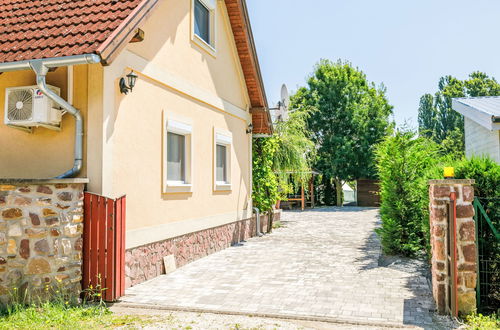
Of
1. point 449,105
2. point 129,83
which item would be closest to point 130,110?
point 129,83

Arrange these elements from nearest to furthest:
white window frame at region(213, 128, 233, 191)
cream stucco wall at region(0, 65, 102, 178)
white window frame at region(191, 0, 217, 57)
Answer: cream stucco wall at region(0, 65, 102, 178)
white window frame at region(191, 0, 217, 57)
white window frame at region(213, 128, 233, 191)

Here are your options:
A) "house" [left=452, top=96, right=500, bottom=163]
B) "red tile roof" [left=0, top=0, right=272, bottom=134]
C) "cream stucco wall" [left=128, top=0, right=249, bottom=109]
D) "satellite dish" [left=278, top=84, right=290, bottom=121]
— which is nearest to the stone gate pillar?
"red tile roof" [left=0, top=0, right=272, bottom=134]

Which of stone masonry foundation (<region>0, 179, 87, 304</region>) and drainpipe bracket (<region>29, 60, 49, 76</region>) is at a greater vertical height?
drainpipe bracket (<region>29, 60, 49, 76</region>)

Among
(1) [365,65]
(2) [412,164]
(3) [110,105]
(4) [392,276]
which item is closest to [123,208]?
(3) [110,105]

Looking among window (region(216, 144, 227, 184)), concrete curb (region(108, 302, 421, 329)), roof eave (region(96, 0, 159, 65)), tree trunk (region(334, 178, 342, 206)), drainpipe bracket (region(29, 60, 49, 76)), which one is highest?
roof eave (region(96, 0, 159, 65))

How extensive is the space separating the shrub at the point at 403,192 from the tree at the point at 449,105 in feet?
127

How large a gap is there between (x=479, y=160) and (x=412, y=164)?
3724 mm

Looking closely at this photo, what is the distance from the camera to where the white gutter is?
5.84 m

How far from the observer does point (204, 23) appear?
10922 mm

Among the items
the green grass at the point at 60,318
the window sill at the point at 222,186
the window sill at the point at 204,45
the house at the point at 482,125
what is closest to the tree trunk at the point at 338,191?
the house at the point at 482,125

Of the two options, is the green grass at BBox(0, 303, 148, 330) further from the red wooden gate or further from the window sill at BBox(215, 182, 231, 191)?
the window sill at BBox(215, 182, 231, 191)

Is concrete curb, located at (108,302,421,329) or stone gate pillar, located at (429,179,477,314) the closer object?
concrete curb, located at (108,302,421,329)

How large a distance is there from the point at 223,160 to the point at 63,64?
6554mm

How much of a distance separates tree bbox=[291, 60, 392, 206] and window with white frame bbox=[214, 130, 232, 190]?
58.0 feet
